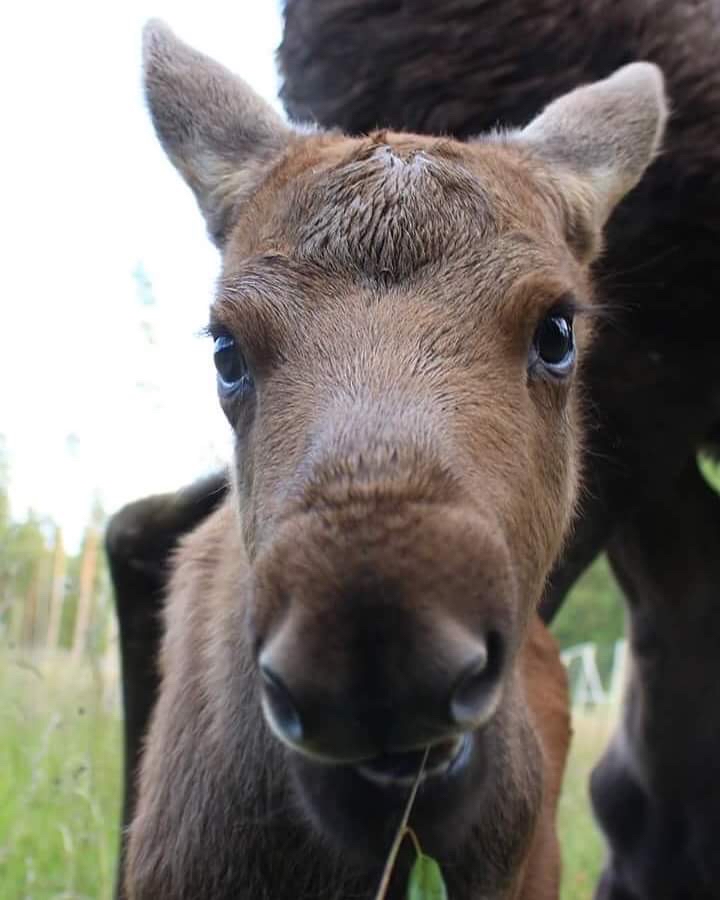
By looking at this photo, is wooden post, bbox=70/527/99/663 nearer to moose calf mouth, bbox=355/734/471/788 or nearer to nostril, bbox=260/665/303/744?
moose calf mouth, bbox=355/734/471/788

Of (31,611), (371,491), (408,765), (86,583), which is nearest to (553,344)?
(371,491)

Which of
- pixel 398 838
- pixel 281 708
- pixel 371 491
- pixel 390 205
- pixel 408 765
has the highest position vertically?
pixel 390 205

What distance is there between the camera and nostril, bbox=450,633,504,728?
2.40 metres

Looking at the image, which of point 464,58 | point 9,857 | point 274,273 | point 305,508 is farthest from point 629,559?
point 305,508

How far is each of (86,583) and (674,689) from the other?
2898mm

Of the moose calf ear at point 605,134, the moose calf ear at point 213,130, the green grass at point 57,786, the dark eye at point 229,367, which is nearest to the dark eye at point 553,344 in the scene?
the dark eye at point 229,367

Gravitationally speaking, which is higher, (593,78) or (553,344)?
(593,78)

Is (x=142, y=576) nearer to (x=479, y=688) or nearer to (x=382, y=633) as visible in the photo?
(x=479, y=688)

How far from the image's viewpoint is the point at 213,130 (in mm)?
4199

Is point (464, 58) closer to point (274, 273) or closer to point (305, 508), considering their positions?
point (274, 273)

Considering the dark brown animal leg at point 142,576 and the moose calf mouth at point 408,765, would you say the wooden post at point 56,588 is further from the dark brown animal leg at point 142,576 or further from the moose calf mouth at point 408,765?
the moose calf mouth at point 408,765

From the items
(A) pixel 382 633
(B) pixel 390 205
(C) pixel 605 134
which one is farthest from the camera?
(C) pixel 605 134

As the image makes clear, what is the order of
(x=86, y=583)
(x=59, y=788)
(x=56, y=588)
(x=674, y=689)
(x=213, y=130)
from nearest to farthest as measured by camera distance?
(x=213, y=130) → (x=59, y=788) → (x=674, y=689) → (x=86, y=583) → (x=56, y=588)

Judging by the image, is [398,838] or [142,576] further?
[142,576]
